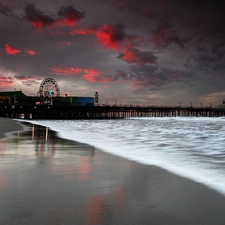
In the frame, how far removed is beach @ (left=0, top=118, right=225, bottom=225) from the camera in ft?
14.6

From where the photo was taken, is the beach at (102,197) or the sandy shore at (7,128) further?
the sandy shore at (7,128)

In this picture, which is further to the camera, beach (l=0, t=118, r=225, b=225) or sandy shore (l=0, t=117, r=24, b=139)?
sandy shore (l=0, t=117, r=24, b=139)

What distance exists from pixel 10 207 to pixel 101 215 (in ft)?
5.26

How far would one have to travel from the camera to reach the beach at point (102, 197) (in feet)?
14.6

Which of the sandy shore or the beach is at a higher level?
the beach

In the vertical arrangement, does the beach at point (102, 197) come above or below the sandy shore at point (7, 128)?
above

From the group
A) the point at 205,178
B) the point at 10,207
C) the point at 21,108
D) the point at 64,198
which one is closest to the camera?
the point at 10,207

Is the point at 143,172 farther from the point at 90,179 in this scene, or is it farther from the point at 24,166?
the point at 24,166

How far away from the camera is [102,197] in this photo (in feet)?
Result: 18.3

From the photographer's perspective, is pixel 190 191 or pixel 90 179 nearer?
pixel 190 191

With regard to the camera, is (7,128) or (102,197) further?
(7,128)

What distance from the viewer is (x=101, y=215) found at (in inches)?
179

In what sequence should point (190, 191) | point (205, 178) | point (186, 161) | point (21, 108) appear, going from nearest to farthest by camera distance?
point (190, 191) < point (205, 178) < point (186, 161) < point (21, 108)

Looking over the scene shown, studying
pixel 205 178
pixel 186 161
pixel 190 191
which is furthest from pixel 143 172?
pixel 186 161
